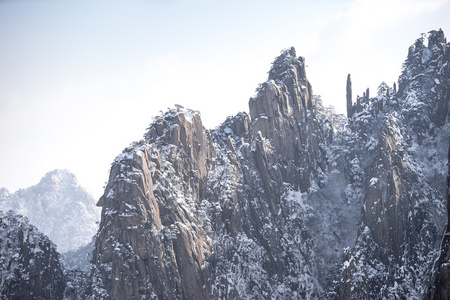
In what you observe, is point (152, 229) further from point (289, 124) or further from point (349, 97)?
point (349, 97)

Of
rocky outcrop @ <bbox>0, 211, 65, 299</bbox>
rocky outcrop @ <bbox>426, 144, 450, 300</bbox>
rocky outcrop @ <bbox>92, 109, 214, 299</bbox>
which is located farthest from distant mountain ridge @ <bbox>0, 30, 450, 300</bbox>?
rocky outcrop @ <bbox>426, 144, 450, 300</bbox>

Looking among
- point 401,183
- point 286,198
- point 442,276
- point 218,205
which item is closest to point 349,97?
point 401,183

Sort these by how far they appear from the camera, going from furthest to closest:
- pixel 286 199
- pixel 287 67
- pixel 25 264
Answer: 1. pixel 287 67
2. pixel 286 199
3. pixel 25 264

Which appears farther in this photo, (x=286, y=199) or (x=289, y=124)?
(x=289, y=124)

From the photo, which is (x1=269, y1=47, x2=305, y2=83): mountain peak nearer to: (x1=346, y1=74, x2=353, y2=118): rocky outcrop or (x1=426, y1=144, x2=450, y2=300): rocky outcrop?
(x1=346, y1=74, x2=353, y2=118): rocky outcrop

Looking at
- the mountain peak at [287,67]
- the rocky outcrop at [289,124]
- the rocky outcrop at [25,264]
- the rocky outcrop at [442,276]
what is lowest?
the rocky outcrop at [442,276]

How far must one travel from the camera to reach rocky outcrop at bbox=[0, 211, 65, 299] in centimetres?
9988

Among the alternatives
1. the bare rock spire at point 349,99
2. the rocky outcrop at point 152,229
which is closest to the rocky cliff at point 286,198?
the rocky outcrop at point 152,229

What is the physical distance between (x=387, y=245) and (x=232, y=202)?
37.0 meters

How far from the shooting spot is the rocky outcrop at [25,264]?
99.9m

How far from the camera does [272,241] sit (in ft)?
408

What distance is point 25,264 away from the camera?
103 m

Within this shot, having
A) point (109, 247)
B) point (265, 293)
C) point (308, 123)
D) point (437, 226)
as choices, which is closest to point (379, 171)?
point (437, 226)

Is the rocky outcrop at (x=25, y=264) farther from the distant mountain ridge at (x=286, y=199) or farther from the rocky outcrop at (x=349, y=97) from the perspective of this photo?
the rocky outcrop at (x=349, y=97)
